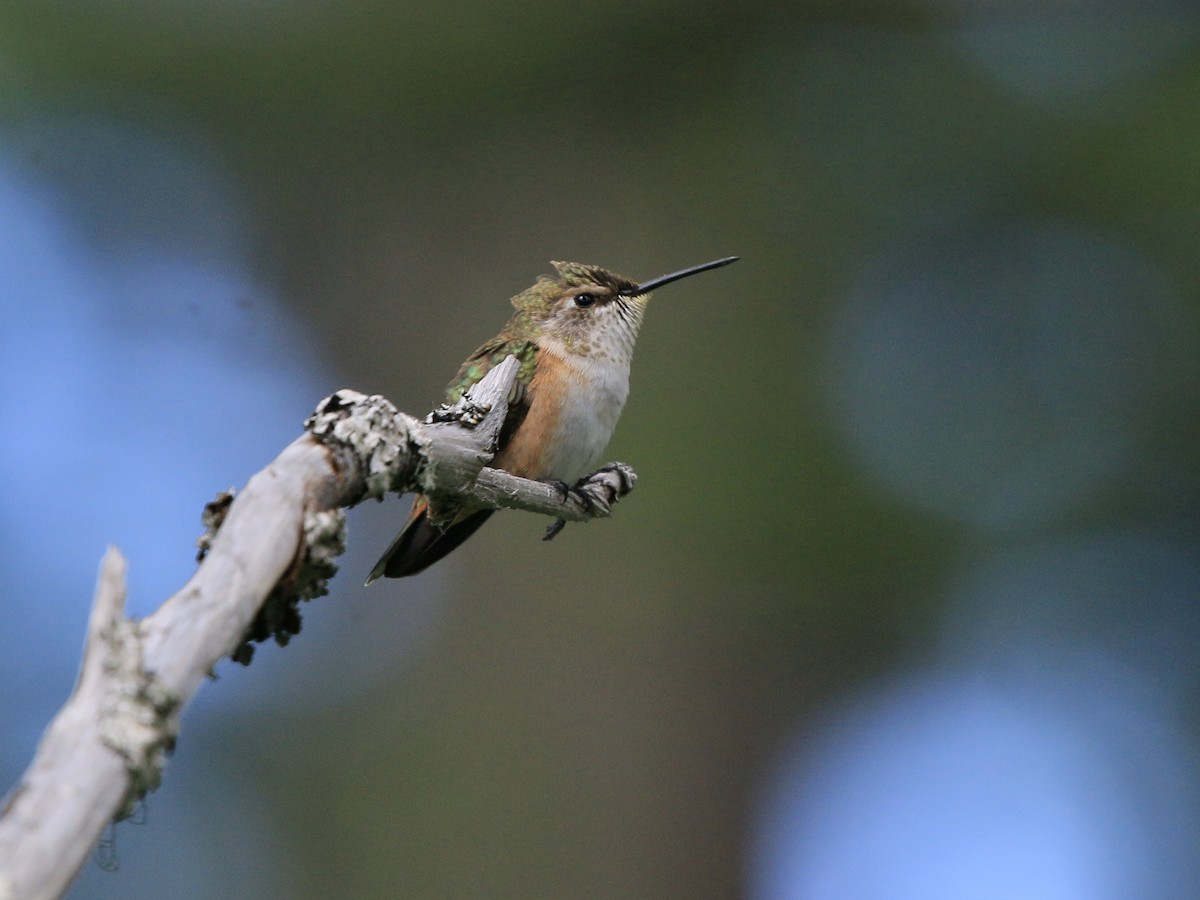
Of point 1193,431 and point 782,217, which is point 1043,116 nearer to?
point 782,217

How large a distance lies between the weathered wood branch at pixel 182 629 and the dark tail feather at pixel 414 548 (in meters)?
1.82

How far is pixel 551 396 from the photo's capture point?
3.95 metres

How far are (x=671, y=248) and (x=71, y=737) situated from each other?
646 cm

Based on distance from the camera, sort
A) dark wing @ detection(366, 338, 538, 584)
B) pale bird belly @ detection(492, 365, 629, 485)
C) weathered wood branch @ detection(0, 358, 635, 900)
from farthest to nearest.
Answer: pale bird belly @ detection(492, 365, 629, 485) → dark wing @ detection(366, 338, 538, 584) → weathered wood branch @ detection(0, 358, 635, 900)

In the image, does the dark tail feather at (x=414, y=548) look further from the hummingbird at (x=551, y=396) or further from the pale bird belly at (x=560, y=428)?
the pale bird belly at (x=560, y=428)

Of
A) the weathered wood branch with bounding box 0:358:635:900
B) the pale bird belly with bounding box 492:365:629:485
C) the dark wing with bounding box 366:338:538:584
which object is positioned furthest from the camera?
the pale bird belly with bounding box 492:365:629:485

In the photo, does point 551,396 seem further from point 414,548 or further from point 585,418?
point 414,548

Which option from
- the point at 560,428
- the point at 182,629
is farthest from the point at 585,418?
the point at 182,629

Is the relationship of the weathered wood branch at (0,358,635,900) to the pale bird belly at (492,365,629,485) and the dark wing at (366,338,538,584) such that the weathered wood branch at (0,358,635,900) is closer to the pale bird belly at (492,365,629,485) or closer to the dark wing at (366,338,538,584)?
the dark wing at (366,338,538,584)

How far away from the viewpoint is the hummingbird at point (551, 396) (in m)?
3.74

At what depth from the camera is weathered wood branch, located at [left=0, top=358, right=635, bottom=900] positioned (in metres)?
1.04

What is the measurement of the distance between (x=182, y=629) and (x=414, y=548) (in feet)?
8.26

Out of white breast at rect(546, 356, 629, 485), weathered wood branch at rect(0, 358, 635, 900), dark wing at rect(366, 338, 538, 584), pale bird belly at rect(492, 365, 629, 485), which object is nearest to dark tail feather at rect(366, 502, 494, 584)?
dark wing at rect(366, 338, 538, 584)

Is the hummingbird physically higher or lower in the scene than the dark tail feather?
higher
